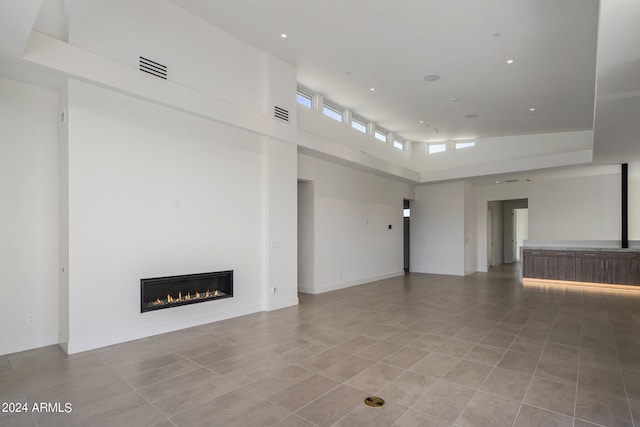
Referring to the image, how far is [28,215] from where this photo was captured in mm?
3961

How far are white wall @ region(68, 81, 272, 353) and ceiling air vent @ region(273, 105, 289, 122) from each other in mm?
693

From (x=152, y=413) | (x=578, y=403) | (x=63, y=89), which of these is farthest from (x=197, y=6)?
(x=578, y=403)

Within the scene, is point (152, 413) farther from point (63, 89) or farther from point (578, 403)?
point (63, 89)

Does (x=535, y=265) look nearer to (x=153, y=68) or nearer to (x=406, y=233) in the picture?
(x=406, y=233)

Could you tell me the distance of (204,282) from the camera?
508cm

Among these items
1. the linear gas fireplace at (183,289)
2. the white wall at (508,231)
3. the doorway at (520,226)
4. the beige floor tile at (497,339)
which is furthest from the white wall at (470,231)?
the linear gas fireplace at (183,289)

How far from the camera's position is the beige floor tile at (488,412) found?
2.44 m

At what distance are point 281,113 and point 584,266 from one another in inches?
344

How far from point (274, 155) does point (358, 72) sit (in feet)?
7.26

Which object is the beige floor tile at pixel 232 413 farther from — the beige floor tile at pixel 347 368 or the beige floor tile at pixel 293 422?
the beige floor tile at pixel 347 368

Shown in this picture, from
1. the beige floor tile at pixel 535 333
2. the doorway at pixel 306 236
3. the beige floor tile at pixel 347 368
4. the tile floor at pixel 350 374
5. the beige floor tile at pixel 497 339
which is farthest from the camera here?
the doorway at pixel 306 236

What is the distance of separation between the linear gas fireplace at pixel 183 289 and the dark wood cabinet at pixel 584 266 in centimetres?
851

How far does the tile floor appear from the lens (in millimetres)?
2547

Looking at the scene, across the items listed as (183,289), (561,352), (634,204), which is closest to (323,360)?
(183,289)
